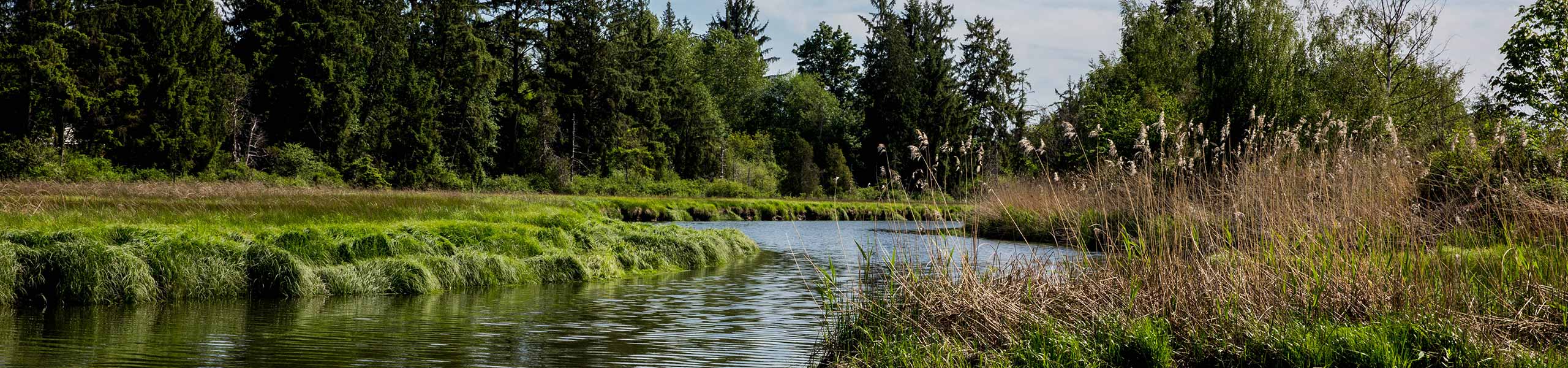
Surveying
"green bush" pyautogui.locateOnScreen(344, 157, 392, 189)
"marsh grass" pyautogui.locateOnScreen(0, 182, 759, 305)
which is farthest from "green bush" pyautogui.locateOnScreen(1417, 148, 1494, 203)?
"green bush" pyautogui.locateOnScreen(344, 157, 392, 189)

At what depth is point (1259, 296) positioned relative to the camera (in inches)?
269

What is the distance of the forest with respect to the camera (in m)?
29.9

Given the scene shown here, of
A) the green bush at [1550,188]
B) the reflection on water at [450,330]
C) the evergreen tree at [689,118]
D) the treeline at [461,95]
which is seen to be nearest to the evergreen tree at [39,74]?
the treeline at [461,95]

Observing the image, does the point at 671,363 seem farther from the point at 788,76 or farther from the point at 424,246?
the point at 788,76

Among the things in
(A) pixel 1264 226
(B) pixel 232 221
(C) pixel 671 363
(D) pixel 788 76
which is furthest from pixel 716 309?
(D) pixel 788 76

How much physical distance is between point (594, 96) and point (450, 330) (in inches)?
1642

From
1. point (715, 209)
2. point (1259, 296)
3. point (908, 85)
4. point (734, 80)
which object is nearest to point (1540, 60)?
point (1259, 296)

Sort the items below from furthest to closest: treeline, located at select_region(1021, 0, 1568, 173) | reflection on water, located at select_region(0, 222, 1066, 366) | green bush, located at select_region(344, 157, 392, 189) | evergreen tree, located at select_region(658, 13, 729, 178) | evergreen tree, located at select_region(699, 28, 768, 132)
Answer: evergreen tree, located at select_region(699, 28, 768, 132) < evergreen tree, located at select_region(658, 13, 729, 178) < green bush, located at select_region(344, 157, 392, 189) < treeline, located at select_region(1021, 0, 1568, 173) < reflection on water, located at select_region(0, 222, 1066, 366)

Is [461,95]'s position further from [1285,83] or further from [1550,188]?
[1550,188]

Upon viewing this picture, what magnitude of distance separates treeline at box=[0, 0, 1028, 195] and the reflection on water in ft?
7.92

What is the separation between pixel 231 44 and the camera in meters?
39.5

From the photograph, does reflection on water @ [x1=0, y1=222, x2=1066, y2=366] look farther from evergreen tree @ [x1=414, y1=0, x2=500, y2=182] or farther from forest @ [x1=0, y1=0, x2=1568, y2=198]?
evergreen tree @ [x1=414, y1=0, x2=500, y2=182]

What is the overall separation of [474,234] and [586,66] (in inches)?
1391

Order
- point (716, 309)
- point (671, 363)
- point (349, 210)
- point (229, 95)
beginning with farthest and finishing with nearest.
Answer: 1. point (229, 95)
2. point (349, 210)
3. point (716, 309)
4. point (671, 363)
